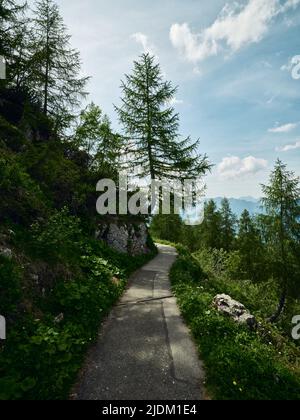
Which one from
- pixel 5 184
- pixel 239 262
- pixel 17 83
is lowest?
pixel 239 262

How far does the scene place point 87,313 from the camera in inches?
321

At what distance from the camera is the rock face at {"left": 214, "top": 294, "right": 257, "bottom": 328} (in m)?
8.71

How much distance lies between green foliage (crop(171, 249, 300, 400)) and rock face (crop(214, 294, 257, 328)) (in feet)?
0.96

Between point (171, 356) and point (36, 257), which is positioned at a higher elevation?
point (36, 257)

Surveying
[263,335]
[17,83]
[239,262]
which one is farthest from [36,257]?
[239,262]

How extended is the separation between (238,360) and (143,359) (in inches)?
89.9

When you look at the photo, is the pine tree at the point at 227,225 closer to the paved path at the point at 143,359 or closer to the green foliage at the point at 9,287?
the paved path at the point at 143,359

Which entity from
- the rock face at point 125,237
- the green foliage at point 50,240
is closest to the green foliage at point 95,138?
the rock face at point 125,237

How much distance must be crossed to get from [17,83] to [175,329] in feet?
58.4

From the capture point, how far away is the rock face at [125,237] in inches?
640

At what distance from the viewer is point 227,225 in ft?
154

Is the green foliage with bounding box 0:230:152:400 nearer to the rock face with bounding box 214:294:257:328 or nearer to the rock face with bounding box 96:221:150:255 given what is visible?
the rock face with bounding box 214:294:257:328

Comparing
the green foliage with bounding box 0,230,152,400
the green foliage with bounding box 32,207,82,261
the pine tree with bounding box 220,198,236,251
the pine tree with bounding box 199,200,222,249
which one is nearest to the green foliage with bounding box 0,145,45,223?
the green foliage with bounding box 32,207,82,261

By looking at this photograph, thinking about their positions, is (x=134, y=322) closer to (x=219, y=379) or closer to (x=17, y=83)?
(x=219, y=379)
